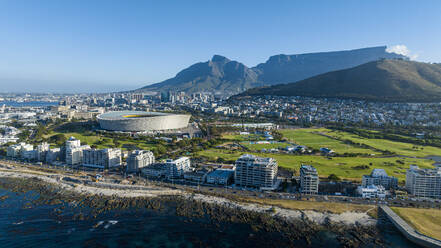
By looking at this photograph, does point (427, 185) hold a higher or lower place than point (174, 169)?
lower

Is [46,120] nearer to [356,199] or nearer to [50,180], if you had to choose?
[50,180]

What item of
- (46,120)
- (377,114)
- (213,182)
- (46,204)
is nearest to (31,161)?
(46,204)

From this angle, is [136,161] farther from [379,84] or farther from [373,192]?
[379,84]

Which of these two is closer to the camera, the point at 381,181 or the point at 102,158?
the point at 381,181

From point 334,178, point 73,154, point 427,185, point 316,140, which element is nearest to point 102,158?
point 73,154

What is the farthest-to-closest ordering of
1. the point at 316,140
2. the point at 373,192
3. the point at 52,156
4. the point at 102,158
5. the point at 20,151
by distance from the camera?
the point at 316,140 < the point at 20,151 < the point at 52,156 < the point at 102,158 < the point at 373,192

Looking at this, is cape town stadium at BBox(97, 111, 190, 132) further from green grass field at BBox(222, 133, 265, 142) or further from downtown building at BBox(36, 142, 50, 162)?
downtown building at BBox(36, 142, 50, 162)
